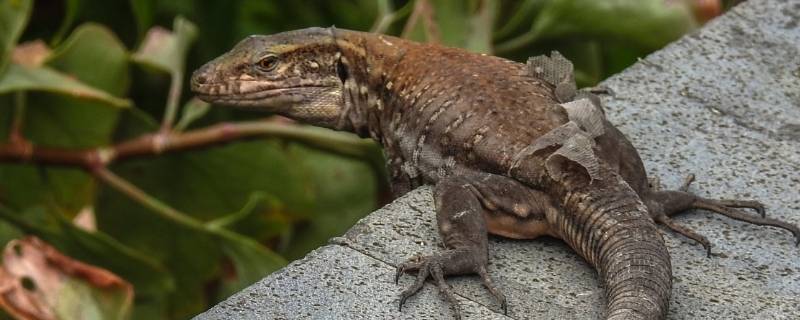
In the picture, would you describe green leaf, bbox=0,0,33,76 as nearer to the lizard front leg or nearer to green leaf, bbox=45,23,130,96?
green leaf, bbox=45,23,130,96

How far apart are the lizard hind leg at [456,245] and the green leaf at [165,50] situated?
1.85 meters

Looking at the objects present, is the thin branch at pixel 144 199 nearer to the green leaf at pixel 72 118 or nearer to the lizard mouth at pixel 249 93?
the green leaf at pixel 72 118

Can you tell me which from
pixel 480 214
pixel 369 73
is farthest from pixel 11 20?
pixel 480 214

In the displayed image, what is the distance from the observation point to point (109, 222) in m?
5.31

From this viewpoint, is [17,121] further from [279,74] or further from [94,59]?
[279,74]

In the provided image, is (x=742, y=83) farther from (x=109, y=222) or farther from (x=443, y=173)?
(x=109, y=222)

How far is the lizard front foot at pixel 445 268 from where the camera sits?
3.00 metres

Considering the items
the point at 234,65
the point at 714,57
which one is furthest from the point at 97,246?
the point at 714,57

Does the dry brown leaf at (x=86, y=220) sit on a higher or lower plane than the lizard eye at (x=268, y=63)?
lower

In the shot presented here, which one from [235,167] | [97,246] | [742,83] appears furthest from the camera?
[235,167]

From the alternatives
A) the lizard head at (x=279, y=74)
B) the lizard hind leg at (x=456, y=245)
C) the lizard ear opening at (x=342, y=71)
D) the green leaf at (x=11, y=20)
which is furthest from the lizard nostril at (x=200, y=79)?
the green leaf at (x=11, y=20)

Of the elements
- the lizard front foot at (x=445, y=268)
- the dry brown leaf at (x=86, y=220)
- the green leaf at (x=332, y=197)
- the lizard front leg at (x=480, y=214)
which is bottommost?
the green leaf at (x=332, y=197)

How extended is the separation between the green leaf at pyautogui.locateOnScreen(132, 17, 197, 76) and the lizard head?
1.06 meters

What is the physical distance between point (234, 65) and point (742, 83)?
4.16 ft
